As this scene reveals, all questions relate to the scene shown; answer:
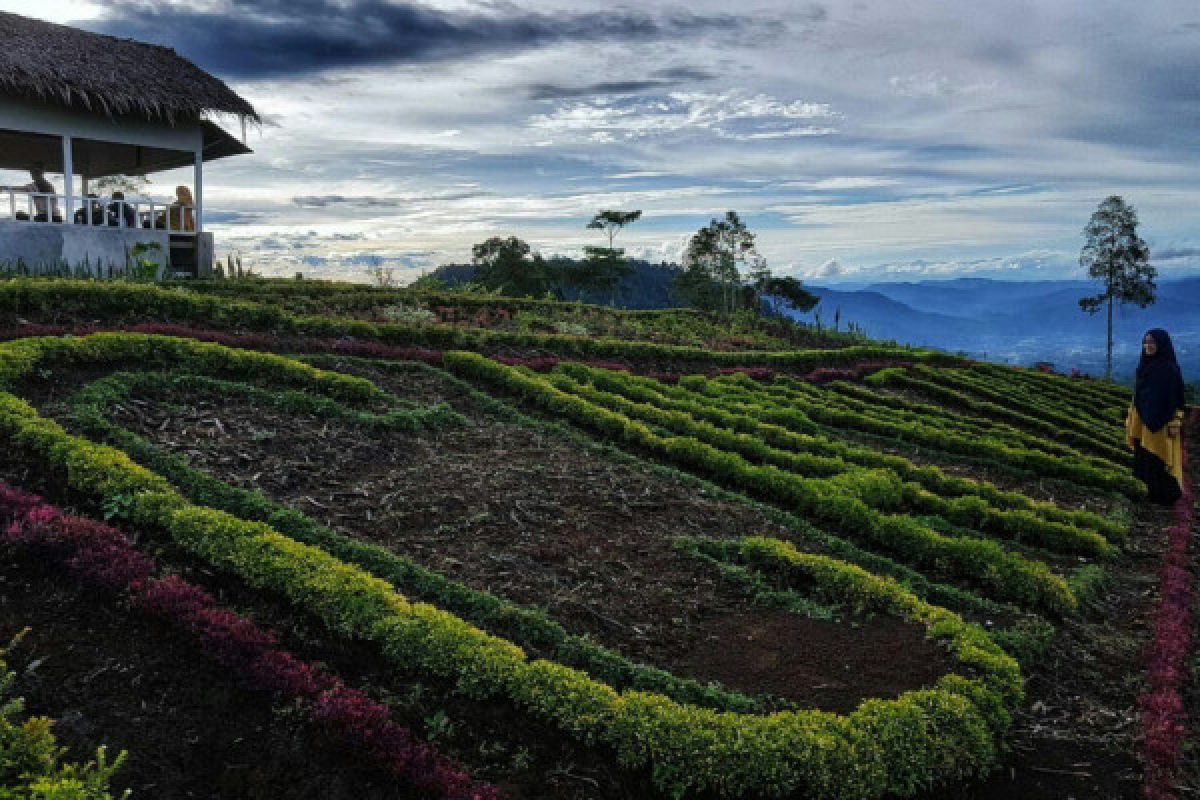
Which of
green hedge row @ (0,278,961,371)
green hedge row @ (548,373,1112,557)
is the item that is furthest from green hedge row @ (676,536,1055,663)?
green hedge row @ (0,278,961,371)

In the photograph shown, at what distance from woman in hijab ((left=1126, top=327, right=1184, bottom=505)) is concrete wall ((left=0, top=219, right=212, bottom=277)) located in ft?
64.8

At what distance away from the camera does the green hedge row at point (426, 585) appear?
5.18 meters

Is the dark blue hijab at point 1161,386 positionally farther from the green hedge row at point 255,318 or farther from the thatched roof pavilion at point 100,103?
the thatched roof pavilion at point 100,103

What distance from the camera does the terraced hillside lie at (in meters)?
4.49

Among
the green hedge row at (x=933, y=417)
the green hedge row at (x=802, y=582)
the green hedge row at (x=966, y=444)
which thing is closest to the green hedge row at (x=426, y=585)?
the green hedge row at (x=802, y=582)

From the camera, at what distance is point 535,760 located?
4.46 metres

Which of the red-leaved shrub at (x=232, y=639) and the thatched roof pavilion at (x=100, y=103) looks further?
the thatched roof pavilion at (x=100, y=103)

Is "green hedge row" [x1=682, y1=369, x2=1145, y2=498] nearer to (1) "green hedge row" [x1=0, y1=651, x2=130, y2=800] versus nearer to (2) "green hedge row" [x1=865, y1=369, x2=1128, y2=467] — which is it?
(2) "green hedge row" [x1=865, y1=369, x2=1128, y2=467]

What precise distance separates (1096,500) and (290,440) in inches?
424

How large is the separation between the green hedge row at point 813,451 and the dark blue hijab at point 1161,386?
2480 millimetres

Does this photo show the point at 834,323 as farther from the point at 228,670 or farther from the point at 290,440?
the point at 228,670

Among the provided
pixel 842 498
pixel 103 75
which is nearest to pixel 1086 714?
pixel 842 498

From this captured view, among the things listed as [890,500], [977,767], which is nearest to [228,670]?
[977,767]

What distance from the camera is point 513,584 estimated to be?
20.4 ft
